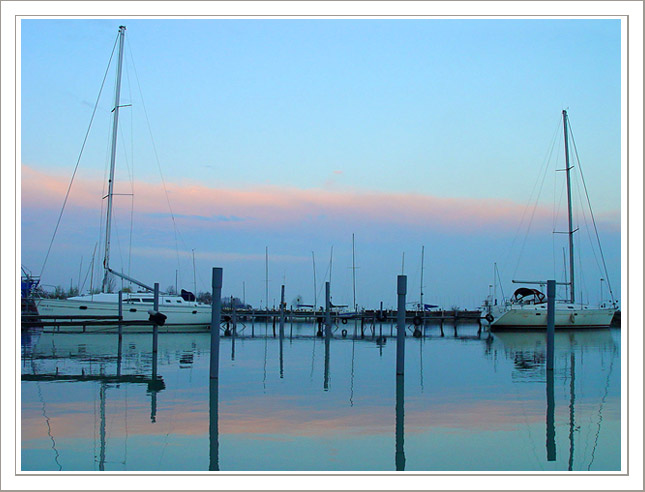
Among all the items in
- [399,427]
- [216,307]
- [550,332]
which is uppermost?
[216,307]

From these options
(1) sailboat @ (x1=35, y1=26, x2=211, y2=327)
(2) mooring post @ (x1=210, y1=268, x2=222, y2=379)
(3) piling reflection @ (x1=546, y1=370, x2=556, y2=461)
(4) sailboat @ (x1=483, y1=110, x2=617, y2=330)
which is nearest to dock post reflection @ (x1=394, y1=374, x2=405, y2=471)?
(3) piling reflection @ (x1=546, y1=370, x2=556, y2=461)

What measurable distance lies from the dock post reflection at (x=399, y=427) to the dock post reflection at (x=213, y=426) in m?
2.22

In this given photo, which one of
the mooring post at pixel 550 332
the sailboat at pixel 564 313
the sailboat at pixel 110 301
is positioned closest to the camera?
the mooring post at pixel 550 332

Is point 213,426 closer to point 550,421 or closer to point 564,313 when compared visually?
point 550,421

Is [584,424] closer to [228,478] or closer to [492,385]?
[492,385]

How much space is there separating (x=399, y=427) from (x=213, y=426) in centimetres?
282

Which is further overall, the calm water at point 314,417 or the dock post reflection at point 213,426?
the calm water at point 314,417

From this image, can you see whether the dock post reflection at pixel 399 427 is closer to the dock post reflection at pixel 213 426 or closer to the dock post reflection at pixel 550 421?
the dock post reflection at pixel 550 421

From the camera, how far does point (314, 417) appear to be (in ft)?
36.5

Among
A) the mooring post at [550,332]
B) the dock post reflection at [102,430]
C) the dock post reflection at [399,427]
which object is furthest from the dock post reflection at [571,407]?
the dock post reflection at [102,430]

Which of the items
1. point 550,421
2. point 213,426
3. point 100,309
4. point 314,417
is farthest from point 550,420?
point 100,309

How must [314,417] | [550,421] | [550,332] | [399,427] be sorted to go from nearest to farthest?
[399,427], [550,421], [314,417], [550,332]

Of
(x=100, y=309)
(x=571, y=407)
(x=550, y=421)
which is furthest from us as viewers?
(x=100, y=309)

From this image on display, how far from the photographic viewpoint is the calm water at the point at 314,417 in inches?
337
